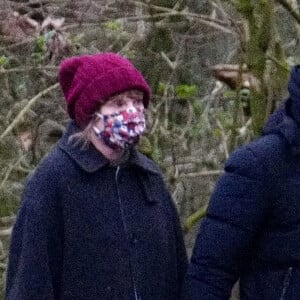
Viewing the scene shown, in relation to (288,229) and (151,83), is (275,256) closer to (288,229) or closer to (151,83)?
(288,229)

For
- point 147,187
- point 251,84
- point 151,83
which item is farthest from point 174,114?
point 147,187

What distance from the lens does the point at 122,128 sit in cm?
327

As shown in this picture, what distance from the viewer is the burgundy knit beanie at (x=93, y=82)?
3295mm

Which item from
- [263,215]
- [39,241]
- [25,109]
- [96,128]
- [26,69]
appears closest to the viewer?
[263,215]

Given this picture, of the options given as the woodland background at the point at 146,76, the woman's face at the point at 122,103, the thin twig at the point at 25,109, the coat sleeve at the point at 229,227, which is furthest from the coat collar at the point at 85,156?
the thin twig at the point at 25,109

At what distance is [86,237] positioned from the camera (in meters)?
3.28

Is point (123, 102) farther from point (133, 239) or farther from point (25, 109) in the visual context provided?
point (25, 109)

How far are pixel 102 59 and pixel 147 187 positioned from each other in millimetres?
495

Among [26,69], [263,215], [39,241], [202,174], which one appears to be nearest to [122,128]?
[39,241]

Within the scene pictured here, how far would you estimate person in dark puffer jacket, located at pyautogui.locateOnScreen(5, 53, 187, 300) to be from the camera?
128 inches

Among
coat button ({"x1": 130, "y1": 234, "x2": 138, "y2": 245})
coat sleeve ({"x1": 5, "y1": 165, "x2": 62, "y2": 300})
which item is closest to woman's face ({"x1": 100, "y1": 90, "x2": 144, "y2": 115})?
coat sleeve ({"x1": 5, "y1": 165, "x2": 62, "y2": 300})

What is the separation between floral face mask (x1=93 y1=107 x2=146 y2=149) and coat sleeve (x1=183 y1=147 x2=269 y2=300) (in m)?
0.41

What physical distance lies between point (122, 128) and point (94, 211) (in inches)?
12.1

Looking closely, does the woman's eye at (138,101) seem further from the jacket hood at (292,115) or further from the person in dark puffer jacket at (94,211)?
the jacket hood at (292,115)
